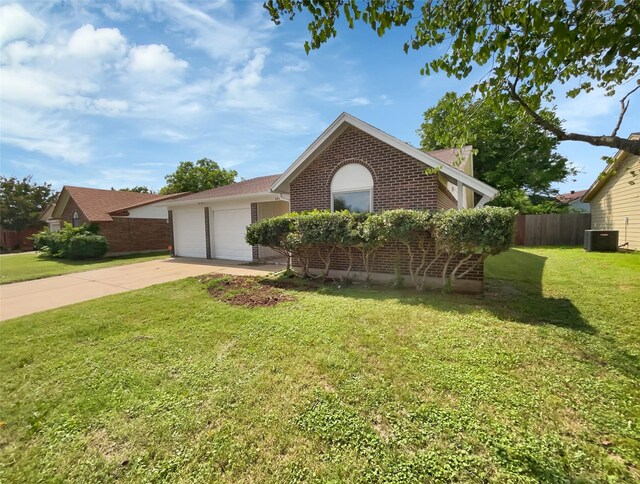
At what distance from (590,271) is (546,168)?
67.5 ft

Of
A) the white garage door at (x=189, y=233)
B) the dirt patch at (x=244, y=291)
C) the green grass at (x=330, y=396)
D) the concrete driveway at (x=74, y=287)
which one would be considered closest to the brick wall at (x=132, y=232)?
the white garage door at (x=189, y=233)

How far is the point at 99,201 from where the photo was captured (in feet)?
68.5

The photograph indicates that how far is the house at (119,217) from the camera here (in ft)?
61.8

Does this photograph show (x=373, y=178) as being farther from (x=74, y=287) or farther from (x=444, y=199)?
(x=74, y=287)

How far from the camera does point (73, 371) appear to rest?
12.3ft

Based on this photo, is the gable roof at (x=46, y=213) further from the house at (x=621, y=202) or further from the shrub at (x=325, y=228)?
the house at (x=621, y=202)

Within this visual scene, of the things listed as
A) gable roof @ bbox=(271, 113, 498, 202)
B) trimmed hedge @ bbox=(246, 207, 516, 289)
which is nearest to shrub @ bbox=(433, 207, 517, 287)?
trimmed hedge @ bbox=(246, 207, 516, 289)

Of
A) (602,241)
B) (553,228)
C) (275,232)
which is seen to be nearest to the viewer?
(275,232)

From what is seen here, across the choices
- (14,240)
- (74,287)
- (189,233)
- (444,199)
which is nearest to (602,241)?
(444,199)

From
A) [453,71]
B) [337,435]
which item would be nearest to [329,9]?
→ [453,71]

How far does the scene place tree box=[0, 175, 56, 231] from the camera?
29672 millimetres

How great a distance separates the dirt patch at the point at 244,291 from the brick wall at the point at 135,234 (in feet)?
39.2

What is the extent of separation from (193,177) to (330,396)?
130ft

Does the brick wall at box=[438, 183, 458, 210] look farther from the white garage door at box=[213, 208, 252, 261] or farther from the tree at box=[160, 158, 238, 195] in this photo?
the tree at box=[160, 158, 238, 195]
